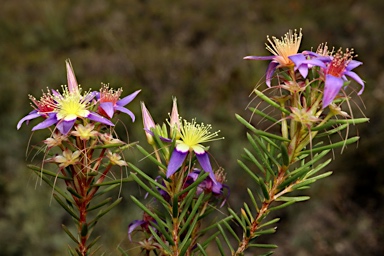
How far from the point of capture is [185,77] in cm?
589


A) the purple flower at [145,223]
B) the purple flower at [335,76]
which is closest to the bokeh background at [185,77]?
the purple flower at [145,223]

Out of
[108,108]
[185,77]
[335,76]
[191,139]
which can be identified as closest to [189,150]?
[191,139]

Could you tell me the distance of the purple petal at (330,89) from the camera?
67 cm

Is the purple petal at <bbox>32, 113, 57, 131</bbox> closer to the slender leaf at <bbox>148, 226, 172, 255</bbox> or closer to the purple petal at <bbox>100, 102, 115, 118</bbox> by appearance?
the purple petal at <bbox>100, 102, 115, 118</bbox>

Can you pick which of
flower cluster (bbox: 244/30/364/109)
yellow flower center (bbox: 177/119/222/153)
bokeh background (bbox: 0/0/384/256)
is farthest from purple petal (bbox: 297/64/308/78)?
bokeh background (bbox: 0/0/384/256)

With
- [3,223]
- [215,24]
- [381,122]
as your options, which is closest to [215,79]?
[215,24]

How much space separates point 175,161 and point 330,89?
0.25m

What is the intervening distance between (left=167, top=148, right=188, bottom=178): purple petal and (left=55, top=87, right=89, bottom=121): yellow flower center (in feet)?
0.50

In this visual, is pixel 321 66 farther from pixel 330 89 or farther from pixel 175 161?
pixel 175 161

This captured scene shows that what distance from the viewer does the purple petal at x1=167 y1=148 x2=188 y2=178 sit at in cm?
71

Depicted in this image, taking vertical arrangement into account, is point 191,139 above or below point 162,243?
above

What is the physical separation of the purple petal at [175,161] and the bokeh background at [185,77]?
2.03m

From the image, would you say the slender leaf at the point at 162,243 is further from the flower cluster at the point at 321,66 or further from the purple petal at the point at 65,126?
the flower cluster at the point at 321,66

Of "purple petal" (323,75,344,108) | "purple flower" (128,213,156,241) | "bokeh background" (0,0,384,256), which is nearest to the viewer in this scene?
"purple petal" (323,75,344,108)
